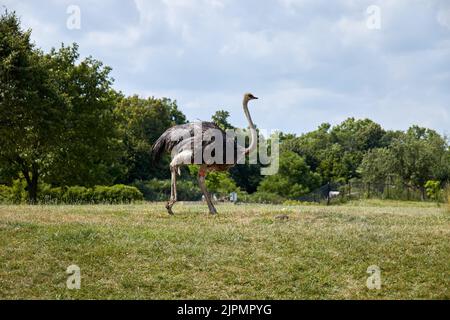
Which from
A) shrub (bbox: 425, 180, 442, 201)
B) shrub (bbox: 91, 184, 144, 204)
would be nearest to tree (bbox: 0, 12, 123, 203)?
shrub (bbox: 91, 184, 144, 204)

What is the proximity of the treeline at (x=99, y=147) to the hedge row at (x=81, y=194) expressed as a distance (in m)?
0.09

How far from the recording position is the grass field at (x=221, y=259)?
31.5 feet

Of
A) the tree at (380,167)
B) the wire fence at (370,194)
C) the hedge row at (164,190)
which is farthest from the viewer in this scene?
the tree at (380,167)

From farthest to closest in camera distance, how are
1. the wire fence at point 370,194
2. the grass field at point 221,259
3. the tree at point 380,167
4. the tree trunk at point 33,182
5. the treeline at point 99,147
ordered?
the tree at point 380,167 < the wire fence at point 370,194 < the tree trunk at point 33,182 < the treeline at point 99,147 < the grass field at point 221,259

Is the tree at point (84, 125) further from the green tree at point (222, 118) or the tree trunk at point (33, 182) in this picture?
the green tree at point (222, 118)

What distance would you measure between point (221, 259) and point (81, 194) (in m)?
23.7

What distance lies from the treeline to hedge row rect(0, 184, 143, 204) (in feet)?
0.29

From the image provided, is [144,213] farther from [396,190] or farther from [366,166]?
[366,166]

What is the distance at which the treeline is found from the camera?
19906 mm

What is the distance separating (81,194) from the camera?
33.1 meters

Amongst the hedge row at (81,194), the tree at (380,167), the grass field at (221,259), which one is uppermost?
the tree at (380,167)

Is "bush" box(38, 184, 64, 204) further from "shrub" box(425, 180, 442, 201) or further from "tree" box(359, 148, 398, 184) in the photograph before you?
"tree" box(359, 148, 398, 184)

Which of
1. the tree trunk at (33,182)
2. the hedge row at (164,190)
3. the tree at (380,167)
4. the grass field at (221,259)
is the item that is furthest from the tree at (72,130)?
the tree at (380,167)

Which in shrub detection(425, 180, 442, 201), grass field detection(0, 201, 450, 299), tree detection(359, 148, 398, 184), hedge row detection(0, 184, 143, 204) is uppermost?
tree detection(359, 148, 398, 184)
